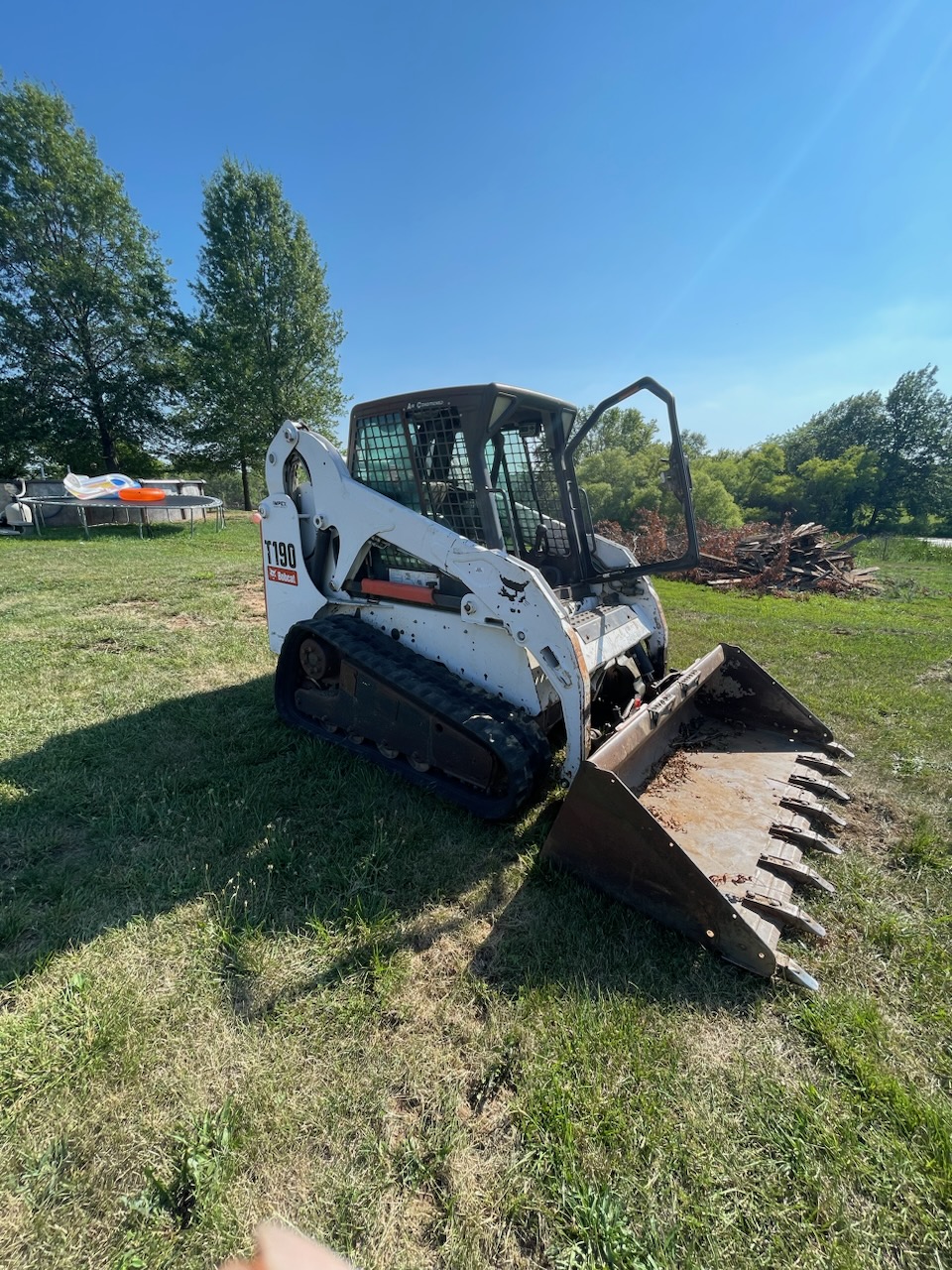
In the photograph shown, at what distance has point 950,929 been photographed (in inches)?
98.3

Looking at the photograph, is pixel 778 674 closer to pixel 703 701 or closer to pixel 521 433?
pixel 703 701

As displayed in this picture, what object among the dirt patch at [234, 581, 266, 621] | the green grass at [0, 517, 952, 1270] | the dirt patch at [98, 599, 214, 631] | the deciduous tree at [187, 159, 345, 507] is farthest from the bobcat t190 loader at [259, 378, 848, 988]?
the deciduous tree at [187, 159, 345, 507]

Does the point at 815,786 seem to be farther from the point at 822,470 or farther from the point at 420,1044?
the point at 822,470

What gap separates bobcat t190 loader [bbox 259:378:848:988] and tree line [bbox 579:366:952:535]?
673 inches

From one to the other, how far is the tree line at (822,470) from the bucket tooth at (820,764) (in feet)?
57.4

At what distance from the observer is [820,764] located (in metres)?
3.52

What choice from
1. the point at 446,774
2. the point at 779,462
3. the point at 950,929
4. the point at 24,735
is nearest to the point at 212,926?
the point at 446,774

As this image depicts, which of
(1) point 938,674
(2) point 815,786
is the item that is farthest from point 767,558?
(2) point 815,786

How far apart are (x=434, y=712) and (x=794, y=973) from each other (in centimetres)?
202

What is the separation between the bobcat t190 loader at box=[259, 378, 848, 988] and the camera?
2.49m

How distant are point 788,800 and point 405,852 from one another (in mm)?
2167

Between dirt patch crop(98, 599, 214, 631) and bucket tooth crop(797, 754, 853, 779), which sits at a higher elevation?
dirt patch crop(98, 599, 214, 631)

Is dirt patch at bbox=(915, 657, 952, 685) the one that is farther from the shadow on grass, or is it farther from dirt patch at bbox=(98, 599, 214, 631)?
dirt patch at bbox=(98, 599, 214, 631)

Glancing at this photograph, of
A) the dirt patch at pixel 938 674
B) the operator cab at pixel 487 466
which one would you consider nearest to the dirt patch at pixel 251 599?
the operator cab at pixel 487 466
